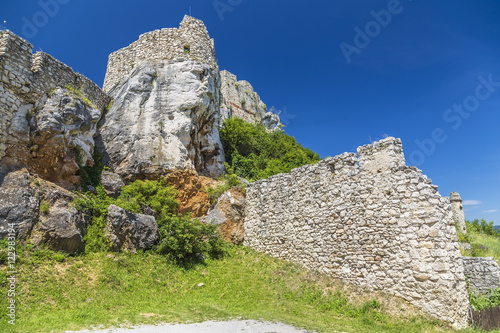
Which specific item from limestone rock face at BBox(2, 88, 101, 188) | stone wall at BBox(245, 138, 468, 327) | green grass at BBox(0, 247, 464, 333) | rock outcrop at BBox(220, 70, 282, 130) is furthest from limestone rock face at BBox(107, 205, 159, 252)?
rock outcrop at BBox(220, 70, 282, 130)

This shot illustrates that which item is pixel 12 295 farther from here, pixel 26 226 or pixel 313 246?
pixel 313 246

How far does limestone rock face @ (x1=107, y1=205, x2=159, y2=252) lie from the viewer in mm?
10980

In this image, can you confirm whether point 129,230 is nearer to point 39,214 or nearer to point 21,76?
point 39,214

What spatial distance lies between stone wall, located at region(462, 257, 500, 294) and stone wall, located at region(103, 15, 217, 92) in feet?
54.4

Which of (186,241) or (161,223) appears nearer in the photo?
(186,241)

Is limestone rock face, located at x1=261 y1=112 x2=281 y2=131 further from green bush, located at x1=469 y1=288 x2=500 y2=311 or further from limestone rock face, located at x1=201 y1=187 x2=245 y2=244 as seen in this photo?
green bush, located at x1=469 y1=288 x2=500 y2=311

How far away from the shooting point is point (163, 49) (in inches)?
704

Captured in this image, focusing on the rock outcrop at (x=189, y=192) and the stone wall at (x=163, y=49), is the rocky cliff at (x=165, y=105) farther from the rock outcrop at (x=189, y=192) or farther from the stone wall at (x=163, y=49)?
the rock outcrop at (x=189, y=192)

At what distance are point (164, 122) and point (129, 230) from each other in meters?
6.49

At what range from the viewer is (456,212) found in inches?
627

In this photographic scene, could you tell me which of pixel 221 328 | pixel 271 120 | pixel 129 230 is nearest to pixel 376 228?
pixel 221 328

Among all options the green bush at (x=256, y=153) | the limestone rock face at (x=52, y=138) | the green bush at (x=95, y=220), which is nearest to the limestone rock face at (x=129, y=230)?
the green bush at (x=95, y=220)

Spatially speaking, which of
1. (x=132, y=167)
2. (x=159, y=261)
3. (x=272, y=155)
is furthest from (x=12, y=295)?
(x=272, y=155)

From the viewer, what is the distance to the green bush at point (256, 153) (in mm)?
19438
